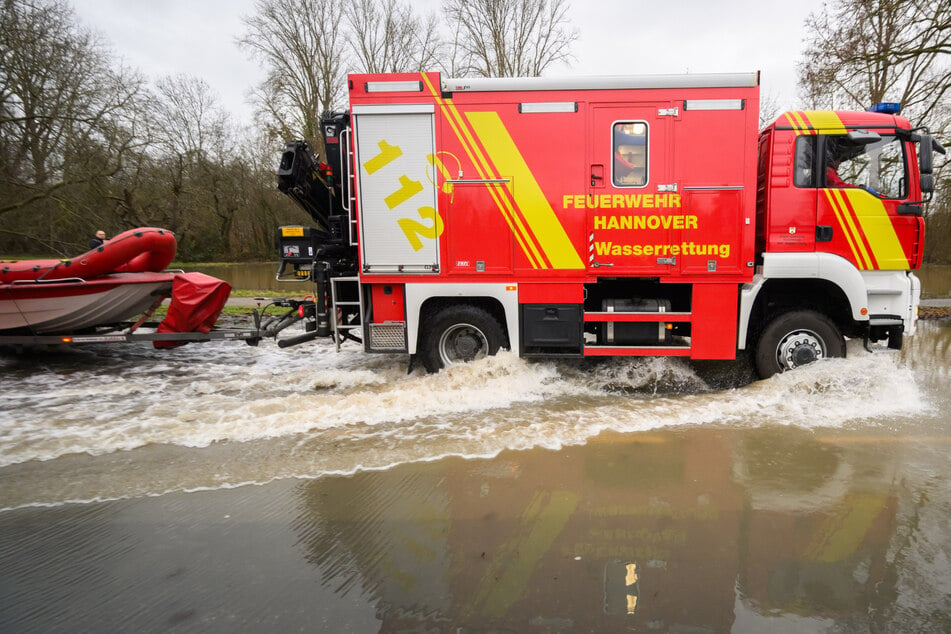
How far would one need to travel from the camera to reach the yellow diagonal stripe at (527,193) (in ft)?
18.4

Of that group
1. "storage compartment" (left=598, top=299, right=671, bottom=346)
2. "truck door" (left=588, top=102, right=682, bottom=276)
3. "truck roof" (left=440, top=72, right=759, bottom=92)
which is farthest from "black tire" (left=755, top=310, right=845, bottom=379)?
"truck roof" (left=440, top=72, right=759, bottom=92)

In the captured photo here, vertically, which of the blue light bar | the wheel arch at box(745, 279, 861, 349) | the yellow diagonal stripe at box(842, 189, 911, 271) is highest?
the blue light bar

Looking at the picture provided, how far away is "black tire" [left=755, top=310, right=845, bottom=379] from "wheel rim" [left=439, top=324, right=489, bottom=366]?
3.15 meters

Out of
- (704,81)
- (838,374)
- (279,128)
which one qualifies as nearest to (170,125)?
(279,128)

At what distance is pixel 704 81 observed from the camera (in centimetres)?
534

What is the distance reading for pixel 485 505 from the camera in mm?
3258

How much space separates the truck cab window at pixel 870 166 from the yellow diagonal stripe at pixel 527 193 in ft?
9.47

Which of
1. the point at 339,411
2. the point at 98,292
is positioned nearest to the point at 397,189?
the point at 339,411

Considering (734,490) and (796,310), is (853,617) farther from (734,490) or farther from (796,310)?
(796,310)

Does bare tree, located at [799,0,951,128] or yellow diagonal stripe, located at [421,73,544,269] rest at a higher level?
bare tree, located at [799,0,951,128]

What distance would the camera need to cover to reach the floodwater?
7.76ft

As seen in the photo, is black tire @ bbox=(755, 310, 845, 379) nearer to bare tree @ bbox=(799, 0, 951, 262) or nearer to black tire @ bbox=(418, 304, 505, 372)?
black tire @ bbox=(418, 304, 505, 372)

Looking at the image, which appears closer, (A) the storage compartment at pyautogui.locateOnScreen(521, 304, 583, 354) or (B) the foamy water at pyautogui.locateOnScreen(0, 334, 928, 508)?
(B) the foamy water at pyautogui.locateOnScreen(0, 334, 928, 508)

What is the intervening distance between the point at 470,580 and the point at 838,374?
4.80m
